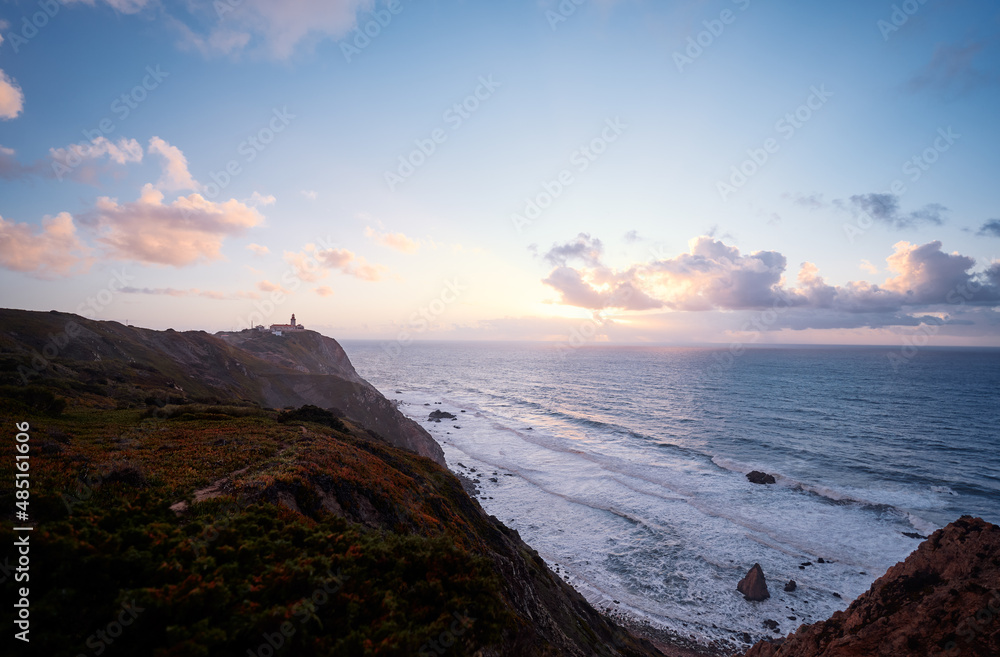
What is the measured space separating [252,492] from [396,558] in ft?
18.0

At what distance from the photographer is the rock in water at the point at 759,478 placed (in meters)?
45.2

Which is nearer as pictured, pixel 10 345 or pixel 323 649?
pixel 323 649

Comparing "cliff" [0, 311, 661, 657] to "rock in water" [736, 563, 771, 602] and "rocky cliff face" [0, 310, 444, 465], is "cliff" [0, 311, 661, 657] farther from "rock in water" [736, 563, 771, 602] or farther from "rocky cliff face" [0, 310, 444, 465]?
"rock in water" [736, 563, 771, 602]

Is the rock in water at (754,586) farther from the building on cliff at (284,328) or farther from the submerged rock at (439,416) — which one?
the building on cliff at (284,328)

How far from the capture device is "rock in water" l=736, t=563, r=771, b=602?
26656mm

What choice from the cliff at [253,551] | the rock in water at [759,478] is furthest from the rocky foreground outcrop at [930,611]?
the rock in water at [759,478]

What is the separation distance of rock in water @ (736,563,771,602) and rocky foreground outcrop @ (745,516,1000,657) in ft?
33.9

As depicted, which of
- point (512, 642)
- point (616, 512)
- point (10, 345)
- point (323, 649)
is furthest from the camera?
point (616, 512)

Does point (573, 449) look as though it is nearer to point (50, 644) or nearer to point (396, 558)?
point (396, 558)

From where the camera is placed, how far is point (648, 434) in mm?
66375

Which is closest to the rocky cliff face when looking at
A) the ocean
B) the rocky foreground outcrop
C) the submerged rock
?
the ocean

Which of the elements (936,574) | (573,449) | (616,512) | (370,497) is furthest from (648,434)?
(370,497)

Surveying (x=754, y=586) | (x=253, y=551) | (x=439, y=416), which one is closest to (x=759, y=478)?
(x=754, y=586)

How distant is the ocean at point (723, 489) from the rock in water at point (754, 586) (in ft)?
1.43
